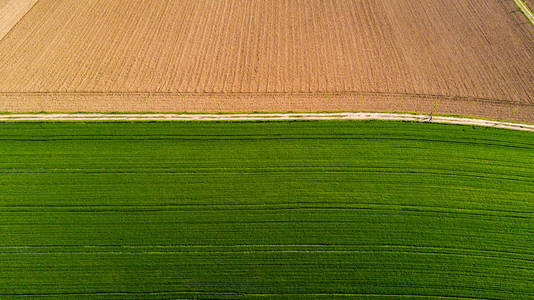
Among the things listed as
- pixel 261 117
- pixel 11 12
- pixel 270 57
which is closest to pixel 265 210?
pixel 261 117

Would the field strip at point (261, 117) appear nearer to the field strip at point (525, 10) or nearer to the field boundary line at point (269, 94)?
the field boundary line at point (269, 94)

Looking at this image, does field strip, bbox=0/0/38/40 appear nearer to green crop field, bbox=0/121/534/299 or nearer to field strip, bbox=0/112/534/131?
field strip, bbox=0/112/534/131

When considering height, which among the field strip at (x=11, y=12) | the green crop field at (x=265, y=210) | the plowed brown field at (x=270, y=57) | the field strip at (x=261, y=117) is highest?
the field strip at (x=11, y=12)

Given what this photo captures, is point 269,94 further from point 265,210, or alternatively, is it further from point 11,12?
point 11,12

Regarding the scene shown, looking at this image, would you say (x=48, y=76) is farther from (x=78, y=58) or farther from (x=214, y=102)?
(x=214, y=102)

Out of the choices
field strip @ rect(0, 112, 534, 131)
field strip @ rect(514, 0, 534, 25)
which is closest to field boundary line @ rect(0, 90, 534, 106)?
field strip @ rect(0, 112, 534, 131)

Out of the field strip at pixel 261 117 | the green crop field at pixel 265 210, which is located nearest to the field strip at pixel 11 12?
the field strip at pixel 261 117
